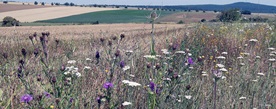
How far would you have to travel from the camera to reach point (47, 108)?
2363 millimetres

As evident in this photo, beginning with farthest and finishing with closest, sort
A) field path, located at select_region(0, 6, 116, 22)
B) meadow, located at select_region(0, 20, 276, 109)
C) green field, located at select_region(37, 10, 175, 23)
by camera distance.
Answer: green field, located at select_region(37, 10, 175, 23), field path, located at select_region(0, 6, 116, 22), meadow, located at select_region(0, 20, 276, 109)

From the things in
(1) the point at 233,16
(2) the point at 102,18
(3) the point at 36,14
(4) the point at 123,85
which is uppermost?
(4) the point at 123,85

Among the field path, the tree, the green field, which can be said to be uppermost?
the tree

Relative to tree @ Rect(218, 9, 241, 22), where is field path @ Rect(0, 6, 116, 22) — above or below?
below

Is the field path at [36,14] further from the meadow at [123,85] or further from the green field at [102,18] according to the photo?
the meadow at [123,85]

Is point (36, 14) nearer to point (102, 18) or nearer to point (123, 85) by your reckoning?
point (102, 18)

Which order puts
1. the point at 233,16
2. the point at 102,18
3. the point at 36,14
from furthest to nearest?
1. the point at 102,18
2. the point at 36,14
3. the point at 233,16

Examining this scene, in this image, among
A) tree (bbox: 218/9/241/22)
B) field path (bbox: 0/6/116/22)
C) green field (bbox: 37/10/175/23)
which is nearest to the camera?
tree (bbox: 218/9/241/22)

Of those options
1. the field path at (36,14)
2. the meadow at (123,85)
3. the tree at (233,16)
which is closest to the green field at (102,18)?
the field path at (36,14)

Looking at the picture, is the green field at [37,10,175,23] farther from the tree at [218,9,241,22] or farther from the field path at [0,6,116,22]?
the tree at [218,9,241,22]

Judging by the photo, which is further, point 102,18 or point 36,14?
point 102,18

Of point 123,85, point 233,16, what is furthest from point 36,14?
point 123,85

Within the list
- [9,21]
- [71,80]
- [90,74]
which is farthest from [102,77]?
[9,21]

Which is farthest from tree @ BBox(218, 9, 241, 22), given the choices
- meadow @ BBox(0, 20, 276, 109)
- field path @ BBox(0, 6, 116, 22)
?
field path @ BBox(0, 6, 116, 22)
